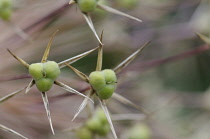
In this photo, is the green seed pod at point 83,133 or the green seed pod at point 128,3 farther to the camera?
the green seed pod at point 128,3

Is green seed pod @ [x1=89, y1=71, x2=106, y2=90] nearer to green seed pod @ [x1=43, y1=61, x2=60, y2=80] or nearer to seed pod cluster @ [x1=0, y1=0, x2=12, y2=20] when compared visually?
green seed pod @ [x1=43, y1=61, x2=60, y2=80]

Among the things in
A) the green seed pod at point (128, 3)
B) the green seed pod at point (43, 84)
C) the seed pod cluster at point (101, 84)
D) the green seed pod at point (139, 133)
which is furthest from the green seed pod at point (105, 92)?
the green seed pod at point (128, 3)

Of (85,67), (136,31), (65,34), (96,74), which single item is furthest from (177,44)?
(96,74)

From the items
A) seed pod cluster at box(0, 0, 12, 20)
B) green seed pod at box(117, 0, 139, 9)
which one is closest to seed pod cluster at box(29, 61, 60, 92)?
seed pod cluster at box(0, 0, 12, 20)

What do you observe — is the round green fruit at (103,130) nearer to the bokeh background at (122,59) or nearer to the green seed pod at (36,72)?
the bokeh background at (122,59)

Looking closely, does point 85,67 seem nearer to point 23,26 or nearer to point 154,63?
point 154,63

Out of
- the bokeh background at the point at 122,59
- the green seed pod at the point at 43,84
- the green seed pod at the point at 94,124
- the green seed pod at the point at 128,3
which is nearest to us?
the green seed pod at the point at 43,84

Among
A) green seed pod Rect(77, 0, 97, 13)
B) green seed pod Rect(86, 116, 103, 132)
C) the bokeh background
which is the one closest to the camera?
green seed pod Rect(77, 0, 97, 13)

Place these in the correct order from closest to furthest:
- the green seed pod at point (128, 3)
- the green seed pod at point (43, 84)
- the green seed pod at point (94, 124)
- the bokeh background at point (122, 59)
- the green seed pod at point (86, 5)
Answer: the green seed pod at point (43, 84) → the green seed pod at point (86, 5) → the green seed pod at point (94, 124) → the bokeh background at point (122, 59) → the green seed pod at point (128, 3)

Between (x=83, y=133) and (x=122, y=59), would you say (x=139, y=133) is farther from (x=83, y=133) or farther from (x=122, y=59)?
(x=122, y=59)
